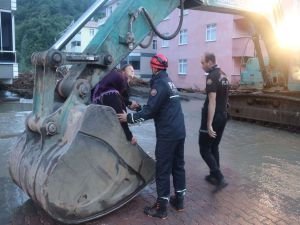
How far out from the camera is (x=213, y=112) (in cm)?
564

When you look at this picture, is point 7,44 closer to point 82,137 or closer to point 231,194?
point 231,194

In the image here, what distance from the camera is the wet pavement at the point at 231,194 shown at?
4.70 m

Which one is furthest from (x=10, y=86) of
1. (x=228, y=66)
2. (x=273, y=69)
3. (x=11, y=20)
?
(x=273, y=69)

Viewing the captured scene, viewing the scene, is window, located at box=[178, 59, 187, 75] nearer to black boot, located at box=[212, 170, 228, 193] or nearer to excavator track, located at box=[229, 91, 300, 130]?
excavator track, located at box=[229, 91, 300, 130]

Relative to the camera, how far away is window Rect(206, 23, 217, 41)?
3055 centimetres

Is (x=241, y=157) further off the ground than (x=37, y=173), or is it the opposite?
(x=37, y=173)

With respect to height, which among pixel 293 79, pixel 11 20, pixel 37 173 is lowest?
pixel 37 173

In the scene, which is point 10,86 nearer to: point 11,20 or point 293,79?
point 11,20

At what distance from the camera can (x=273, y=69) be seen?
11281 mm

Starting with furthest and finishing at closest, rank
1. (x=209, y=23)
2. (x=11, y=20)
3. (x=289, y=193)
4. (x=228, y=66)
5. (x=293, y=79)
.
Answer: (x=209, y=23)
(x=228, y=66)
(x=11, y=20)
(x=293, y=79)
(x=289, y=193)

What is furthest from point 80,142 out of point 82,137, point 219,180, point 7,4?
point 7,4

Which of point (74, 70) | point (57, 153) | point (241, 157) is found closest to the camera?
point (57, 153)

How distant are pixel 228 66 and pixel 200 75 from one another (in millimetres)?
3833

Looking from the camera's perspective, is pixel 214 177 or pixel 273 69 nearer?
pixel 214 177
